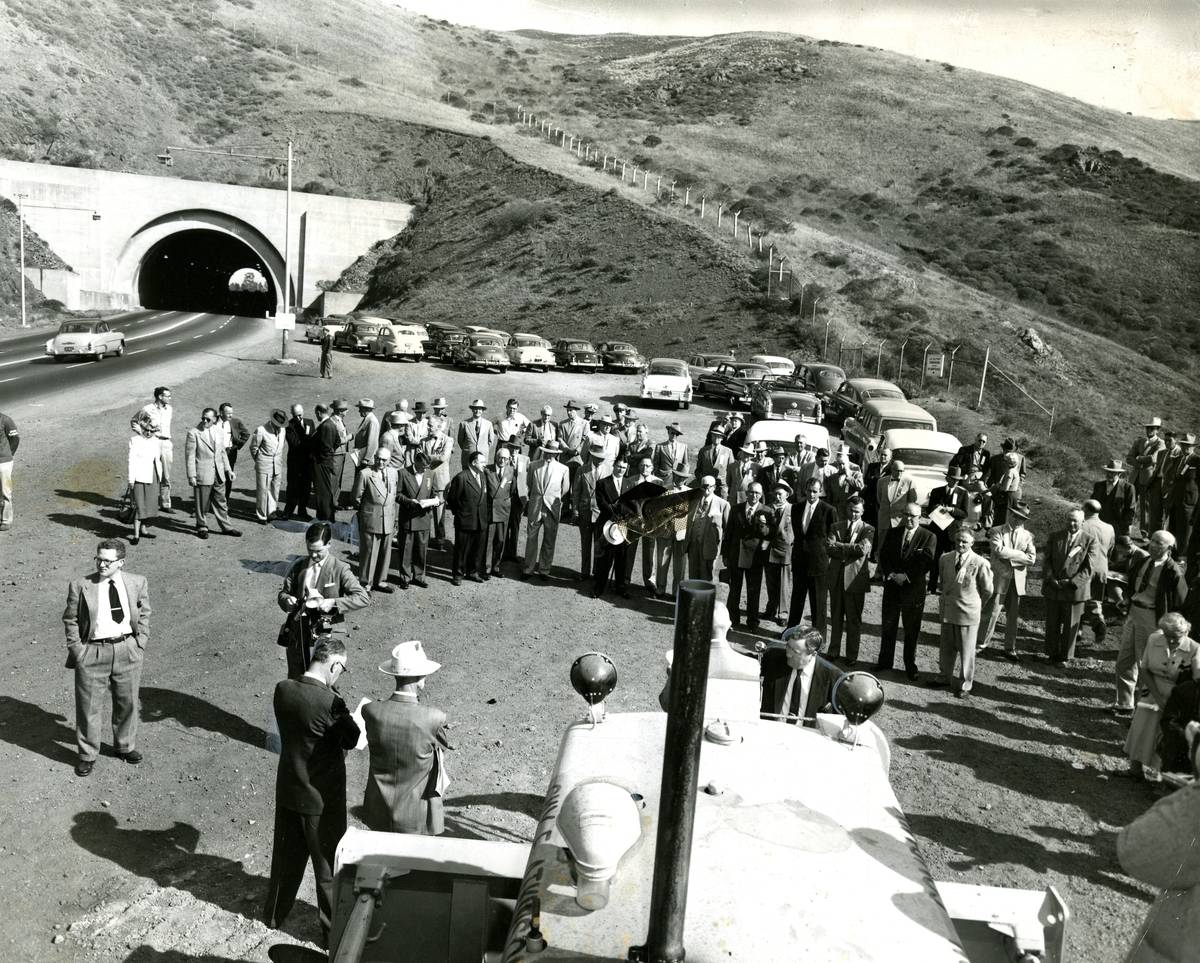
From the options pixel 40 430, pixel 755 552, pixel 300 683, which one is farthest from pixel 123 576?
pixel 40 430

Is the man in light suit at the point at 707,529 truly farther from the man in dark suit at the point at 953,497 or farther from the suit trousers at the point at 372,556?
the suit trousers at the point at 372,556

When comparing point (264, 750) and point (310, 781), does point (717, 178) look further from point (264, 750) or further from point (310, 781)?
point (310, 781)

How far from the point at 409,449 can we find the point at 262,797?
817 cm

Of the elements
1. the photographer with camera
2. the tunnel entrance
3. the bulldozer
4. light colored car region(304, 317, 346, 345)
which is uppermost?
the bulldozer

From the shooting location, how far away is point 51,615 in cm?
1100

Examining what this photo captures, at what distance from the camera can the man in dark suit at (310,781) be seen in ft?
19.1

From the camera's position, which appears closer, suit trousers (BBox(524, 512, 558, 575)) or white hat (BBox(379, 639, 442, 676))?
white hat (BBox(379, 639, 442, 676))

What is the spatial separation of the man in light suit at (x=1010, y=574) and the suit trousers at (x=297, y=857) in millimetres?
8161

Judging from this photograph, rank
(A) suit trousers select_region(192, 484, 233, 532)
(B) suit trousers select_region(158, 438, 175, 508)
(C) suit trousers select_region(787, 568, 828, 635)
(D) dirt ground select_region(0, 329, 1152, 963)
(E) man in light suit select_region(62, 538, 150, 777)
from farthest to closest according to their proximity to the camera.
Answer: (A) suit trousers select_region(192, 484, 233, 532) → (B) suit trousers select_region(158, 438, 175, 508) → (C) suit trousers select_region(787, 568, 828, 635) → (E) man in light suit select_region(62, 538, 150, 777) → (D) dirt ground select_region(0, 329, 1152, 963)

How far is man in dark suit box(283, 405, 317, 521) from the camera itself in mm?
14992

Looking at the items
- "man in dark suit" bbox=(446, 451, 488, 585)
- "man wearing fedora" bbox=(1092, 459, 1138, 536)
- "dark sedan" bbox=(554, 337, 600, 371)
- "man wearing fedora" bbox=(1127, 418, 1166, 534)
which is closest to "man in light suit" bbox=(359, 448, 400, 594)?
"man in dark suit" bbox=(446, 451, 488, 585)

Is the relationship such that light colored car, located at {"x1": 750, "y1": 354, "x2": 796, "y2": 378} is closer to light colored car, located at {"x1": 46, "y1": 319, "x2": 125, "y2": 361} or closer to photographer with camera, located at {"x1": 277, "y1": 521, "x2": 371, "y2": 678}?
light colored car, located at {"x1": 46, "y1": 319, "x2": 125, "y2": 361}

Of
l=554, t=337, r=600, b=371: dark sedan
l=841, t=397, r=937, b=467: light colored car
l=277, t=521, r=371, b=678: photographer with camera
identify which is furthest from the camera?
l=554, t=337, r=600, b=371: dark sedan

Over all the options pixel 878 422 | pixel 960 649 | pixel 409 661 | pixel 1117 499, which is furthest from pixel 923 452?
pixel 409 661
